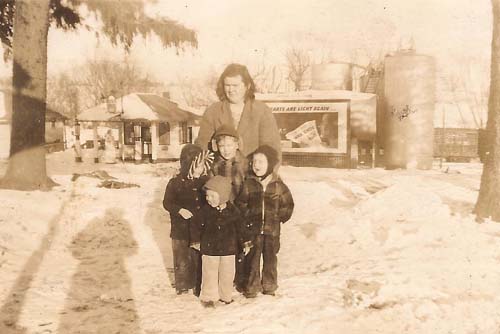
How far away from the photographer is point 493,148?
8.37 m

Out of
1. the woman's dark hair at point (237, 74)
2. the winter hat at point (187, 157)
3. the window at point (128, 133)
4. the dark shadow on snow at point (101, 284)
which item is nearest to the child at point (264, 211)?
the winter hat at point (187, 157)

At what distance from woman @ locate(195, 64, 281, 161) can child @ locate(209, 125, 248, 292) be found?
0.35m

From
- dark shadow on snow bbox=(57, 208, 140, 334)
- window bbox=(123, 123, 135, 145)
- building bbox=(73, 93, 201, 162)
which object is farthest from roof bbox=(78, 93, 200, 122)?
dark shadow on snow bbox=(57, 208, 140, 334)

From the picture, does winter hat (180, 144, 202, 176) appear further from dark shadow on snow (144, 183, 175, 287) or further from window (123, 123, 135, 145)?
window (123, 123, 135, 145)

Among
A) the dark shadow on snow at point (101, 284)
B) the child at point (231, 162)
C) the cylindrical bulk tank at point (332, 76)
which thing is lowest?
the dark shadow on snow at point (101, 284)

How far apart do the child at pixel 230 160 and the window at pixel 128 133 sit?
72.1 ft

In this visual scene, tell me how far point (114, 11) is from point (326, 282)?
31.4 ft

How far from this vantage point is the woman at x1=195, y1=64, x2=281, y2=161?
17.4ft

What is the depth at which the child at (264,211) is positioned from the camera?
4828mm

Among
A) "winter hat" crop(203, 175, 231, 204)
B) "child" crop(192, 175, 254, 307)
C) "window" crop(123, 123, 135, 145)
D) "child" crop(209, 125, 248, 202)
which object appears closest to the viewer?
"winter hat" crop(203, 175, 231, 204)

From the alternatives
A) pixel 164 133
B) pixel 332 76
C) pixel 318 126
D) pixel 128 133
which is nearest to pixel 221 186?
pixel 318 126

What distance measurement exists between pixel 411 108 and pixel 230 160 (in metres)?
19.3

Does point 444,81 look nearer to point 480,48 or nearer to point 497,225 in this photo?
point 480,48

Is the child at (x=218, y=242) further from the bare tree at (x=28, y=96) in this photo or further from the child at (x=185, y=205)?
the bare tree at (x=28, y=96)
